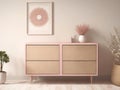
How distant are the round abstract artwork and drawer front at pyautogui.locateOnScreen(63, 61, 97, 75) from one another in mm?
1018

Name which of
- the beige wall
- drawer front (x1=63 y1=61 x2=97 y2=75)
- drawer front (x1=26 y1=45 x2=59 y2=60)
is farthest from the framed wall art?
drawer front (x1=63 y1=61 x2=97 y2=75)

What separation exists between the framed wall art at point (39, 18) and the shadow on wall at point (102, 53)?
0.89m

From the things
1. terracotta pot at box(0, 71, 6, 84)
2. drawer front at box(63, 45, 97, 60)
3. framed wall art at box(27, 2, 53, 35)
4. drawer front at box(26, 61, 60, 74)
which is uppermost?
framed wall art at box(27, 2, 53, 35)

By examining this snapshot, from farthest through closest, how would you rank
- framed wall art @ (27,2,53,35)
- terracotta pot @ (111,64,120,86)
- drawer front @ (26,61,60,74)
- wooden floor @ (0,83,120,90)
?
framed wall art @ (27,2,53,35) → drawer front @ (26,61,60,74) → terracotta pot @ (111,64,120,86) → wooden floor @ (0,83,120,90)

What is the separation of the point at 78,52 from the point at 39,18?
3.72 feet

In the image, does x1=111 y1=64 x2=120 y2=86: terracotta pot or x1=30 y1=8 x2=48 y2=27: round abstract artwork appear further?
x1=30 y1=8 x2=48 y2=27: round abstract artwork

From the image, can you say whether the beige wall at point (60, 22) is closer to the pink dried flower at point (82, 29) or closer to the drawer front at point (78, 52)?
the pink dried flower at point (82, 29)

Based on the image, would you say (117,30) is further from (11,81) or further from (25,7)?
(11,81)

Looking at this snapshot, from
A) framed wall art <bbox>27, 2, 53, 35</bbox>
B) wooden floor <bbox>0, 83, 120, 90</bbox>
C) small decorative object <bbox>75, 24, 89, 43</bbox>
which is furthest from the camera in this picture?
framed wall art <bbox>27, 2, 53, 35</bbox>

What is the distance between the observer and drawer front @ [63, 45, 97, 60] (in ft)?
14.4

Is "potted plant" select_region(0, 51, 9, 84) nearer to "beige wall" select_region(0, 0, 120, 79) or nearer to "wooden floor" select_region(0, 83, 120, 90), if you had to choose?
"wooden floor" select_region(0, 83, 120, 90)

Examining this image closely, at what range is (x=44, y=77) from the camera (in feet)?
15.9

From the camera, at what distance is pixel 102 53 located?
4.83 meters

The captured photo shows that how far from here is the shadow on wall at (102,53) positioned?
189 inches
